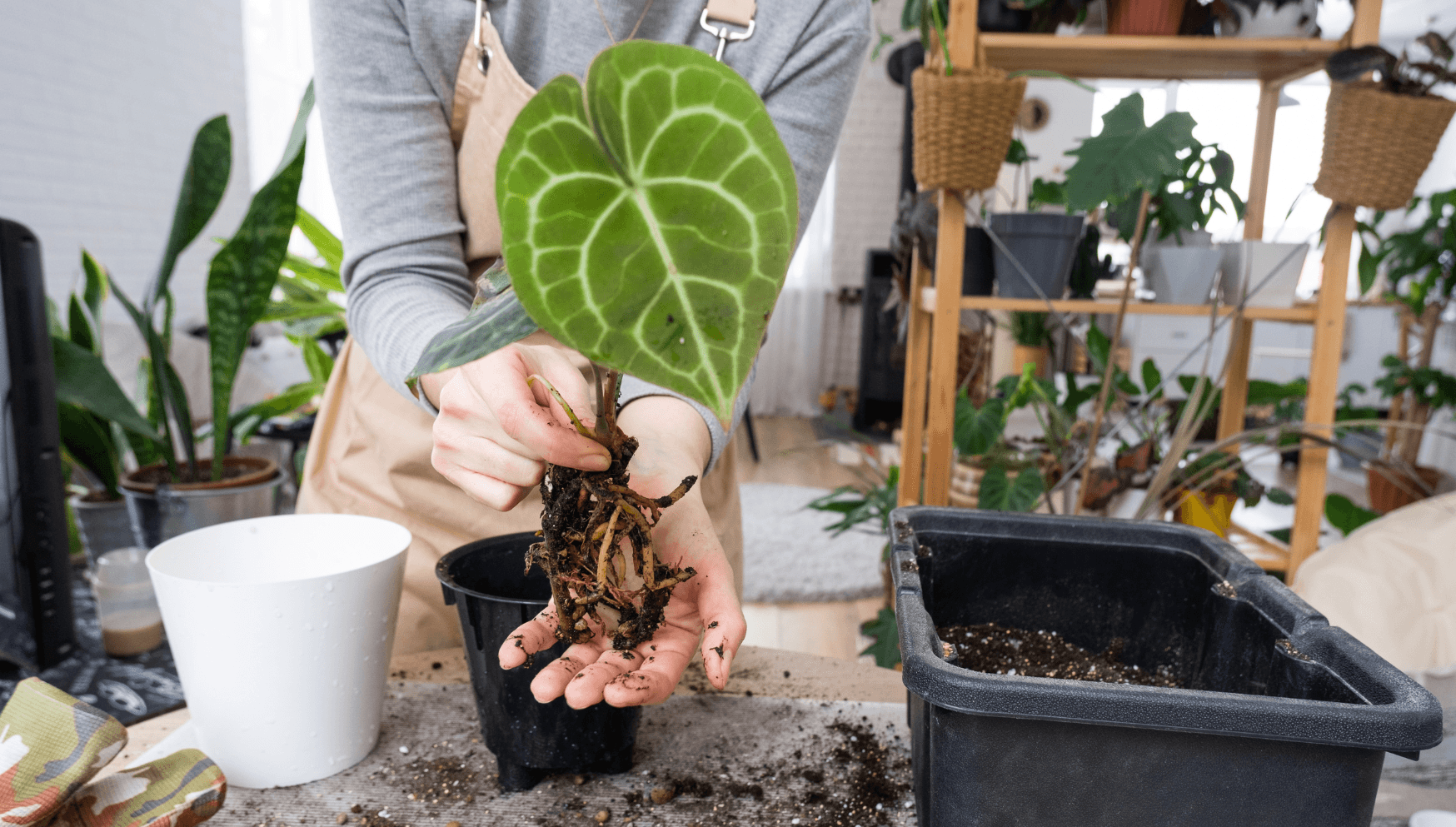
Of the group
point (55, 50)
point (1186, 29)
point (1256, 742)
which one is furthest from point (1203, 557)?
point (55, 50)

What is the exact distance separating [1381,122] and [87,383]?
73.4 inches

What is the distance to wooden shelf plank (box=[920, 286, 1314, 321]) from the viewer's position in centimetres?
142

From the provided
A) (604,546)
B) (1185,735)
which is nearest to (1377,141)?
(1185,735)

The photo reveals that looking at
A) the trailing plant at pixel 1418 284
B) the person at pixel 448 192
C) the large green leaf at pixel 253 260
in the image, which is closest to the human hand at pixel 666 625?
the person at pixel 448 192

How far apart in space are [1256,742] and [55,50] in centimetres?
402

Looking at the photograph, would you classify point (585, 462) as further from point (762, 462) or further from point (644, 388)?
point (762, 462)

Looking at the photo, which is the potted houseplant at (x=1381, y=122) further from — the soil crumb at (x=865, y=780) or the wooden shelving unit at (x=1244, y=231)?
the soil crumb at (x=865, y=780)

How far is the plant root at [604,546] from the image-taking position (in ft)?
1.44

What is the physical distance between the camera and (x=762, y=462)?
12.5 feet

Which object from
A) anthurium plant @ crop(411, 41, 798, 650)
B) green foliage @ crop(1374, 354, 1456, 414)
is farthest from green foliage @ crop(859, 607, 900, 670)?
green foliage @ crop(1374, 354, 1456, 414)

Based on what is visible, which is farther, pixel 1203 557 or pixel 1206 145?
pixel 1206 145

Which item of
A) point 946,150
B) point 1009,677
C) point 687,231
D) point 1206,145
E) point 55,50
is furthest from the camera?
point 55,50

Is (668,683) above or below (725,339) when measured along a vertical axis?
below

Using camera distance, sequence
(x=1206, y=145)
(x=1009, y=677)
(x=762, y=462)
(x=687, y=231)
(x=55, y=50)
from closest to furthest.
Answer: (x=687, y=231)
(x=1009, y=677)
(x=1206, y=145)
(x=55, y=50)
(x=762, y=462)
